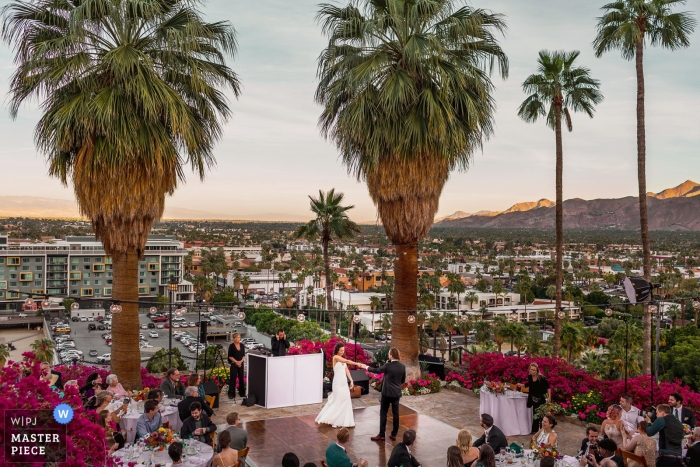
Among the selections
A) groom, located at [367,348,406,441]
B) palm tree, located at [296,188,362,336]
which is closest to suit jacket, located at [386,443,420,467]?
groom, located at [367,348,406,441]

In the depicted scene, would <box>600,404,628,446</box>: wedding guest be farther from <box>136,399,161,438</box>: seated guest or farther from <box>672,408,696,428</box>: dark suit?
<box>136,399,161,438</box>: seated guest

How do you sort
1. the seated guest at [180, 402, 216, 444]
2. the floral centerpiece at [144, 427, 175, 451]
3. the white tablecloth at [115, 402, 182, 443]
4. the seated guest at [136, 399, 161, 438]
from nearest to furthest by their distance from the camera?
1. the floral centerpiece at [144, 427, 175, 451]
2. the seated guest at [180, 402, 216, 444]
3. the seated guest at [136, 399, 161, 438]
4. the white tablecloth at [115, 402, 182, 443]

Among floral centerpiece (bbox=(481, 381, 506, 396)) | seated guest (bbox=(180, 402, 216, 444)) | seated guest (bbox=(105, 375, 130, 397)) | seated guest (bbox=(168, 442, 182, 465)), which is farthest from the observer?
floral centerpiece (bbox=(481, 381, 506, 396))

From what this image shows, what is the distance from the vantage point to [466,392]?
1347 centimetres

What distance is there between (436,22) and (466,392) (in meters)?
8.95

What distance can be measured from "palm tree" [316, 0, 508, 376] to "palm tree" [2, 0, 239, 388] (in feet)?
11.0

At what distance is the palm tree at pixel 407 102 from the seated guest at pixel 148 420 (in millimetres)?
6603

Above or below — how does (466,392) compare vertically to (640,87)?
below

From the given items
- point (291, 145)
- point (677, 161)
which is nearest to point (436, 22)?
point (291, 145)

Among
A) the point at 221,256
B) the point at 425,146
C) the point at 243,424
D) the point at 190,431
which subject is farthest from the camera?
the point at 221,256

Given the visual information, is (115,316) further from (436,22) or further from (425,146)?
(436,22)

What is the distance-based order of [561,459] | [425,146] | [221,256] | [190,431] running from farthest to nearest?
[221,256]
[425,146]
[190,431]
[561,459]

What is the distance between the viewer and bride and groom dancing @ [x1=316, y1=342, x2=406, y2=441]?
9.60m

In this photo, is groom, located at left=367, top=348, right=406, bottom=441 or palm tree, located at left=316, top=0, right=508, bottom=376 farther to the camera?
palm tree, located at left=316, top=0, right=508, bottom=376
